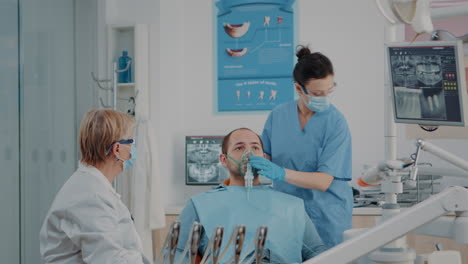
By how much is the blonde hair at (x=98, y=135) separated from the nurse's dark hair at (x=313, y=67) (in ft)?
3.17

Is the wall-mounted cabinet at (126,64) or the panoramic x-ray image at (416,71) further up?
the wall-mounted cabinet at (126,64)

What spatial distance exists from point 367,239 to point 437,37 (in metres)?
0.71

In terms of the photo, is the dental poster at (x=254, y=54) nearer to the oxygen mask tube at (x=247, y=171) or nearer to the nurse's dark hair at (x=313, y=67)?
the nurse's dark hair at (x=313, y=67)

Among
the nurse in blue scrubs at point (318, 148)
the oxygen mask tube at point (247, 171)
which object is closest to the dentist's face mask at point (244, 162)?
the oxygen mask tube at point (247, 171)

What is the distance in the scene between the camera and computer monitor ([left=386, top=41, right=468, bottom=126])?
1.42 meters

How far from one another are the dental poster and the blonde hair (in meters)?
2.62

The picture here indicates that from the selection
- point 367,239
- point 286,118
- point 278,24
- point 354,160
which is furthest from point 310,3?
point 367,239

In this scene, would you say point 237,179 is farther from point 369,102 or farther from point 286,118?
point 369,102

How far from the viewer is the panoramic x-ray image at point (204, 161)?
13.5ft

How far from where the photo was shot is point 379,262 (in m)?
1.43

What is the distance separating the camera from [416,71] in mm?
1482

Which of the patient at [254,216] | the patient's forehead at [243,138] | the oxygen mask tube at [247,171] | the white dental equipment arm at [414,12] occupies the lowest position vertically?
the patient at [254,216]

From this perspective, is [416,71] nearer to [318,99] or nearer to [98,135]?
[98,135]

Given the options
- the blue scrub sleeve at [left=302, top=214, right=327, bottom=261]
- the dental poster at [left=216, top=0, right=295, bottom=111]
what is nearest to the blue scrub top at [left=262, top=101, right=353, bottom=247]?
the blue scrub sleeve at [left=302, top=214, right=327, bottom=261]
